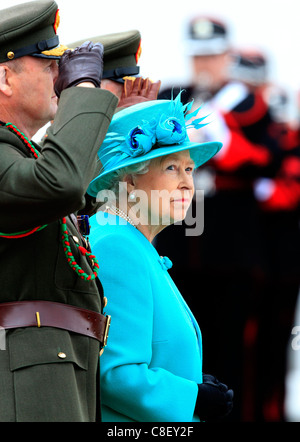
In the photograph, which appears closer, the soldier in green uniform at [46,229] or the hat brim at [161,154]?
the soldier in green uniform at [46,229]

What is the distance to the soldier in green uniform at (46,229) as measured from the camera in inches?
123

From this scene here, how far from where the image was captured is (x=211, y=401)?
149 inches

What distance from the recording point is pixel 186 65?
8469mm

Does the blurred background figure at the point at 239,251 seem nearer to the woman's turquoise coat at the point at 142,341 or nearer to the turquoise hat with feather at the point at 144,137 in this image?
the turquoise hat with feather at the point at 144,137

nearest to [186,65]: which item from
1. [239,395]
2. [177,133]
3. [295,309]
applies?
[295,309]

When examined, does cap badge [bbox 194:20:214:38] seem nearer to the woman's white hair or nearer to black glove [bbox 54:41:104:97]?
the woman's white hair

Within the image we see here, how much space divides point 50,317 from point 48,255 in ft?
0.59

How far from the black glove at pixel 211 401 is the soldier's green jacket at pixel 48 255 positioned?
1.79 feet

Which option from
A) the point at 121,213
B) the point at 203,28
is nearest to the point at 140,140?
the point at 121,213

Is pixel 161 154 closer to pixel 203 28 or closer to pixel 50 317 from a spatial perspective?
pixel 50 317

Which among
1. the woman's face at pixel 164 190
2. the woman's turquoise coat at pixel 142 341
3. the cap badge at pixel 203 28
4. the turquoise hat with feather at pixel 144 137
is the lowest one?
the cap badge at pixel 203 28

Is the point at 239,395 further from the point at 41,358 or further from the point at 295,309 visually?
the point at 41,358

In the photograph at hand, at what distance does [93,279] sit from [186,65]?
5241 millimetres

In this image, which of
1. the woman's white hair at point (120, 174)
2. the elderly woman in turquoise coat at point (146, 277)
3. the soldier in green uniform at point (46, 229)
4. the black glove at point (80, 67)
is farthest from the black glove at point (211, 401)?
the black glove at point (80, 67)
